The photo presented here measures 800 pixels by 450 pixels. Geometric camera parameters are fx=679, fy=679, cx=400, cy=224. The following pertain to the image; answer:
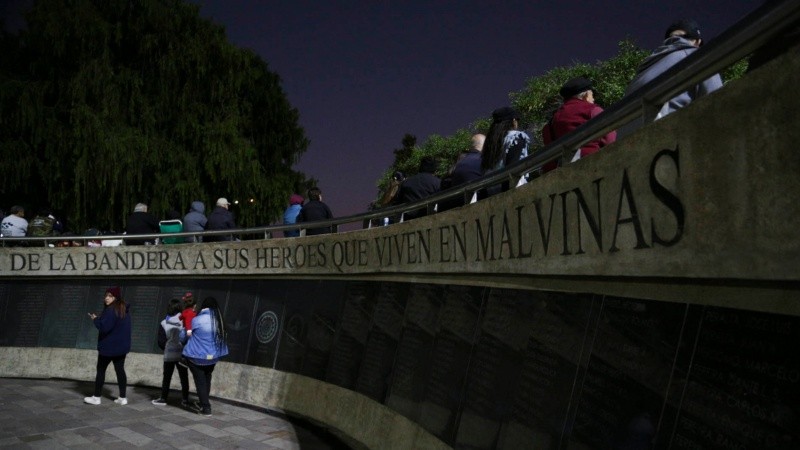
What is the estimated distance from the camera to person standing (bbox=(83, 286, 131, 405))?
1045 cm

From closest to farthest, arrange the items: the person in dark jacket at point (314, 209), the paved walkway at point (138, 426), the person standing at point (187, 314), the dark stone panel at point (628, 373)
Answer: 1. the dark stone panel at point (628, 373)
2. the paved walkway at point (138, 426)
3. the person standing at point (187, 314)
4. the person in dark jacket at point (314, 209)

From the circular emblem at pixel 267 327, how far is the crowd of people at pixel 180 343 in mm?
1081

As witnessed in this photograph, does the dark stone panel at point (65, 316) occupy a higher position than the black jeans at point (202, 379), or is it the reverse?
the black jeans at point (202, 379)

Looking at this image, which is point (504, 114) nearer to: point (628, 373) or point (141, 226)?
point (628, 373)

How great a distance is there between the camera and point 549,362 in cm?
468

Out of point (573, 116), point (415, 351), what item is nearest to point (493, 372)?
point (415, 351)

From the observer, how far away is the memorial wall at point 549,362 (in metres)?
2.93

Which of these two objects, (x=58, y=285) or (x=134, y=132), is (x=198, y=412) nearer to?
(x=58, y=285)

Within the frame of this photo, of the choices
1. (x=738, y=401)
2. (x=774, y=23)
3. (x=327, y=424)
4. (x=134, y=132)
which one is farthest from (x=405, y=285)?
(x=134, y=132)

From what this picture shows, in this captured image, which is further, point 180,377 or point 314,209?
point 314,209

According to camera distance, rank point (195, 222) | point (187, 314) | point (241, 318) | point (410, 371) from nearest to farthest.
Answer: point (410, 371) < point (187, 314) < point (241, 318) < point (195, 222)

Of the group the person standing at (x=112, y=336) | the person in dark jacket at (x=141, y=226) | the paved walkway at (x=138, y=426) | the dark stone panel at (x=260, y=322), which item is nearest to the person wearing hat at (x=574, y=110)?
the paved walkway at (x=138, y=426)

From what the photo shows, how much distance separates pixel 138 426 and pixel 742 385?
Result: 820cm

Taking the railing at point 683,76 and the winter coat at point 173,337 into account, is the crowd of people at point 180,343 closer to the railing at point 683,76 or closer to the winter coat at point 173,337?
the winter coat at point 173,337
